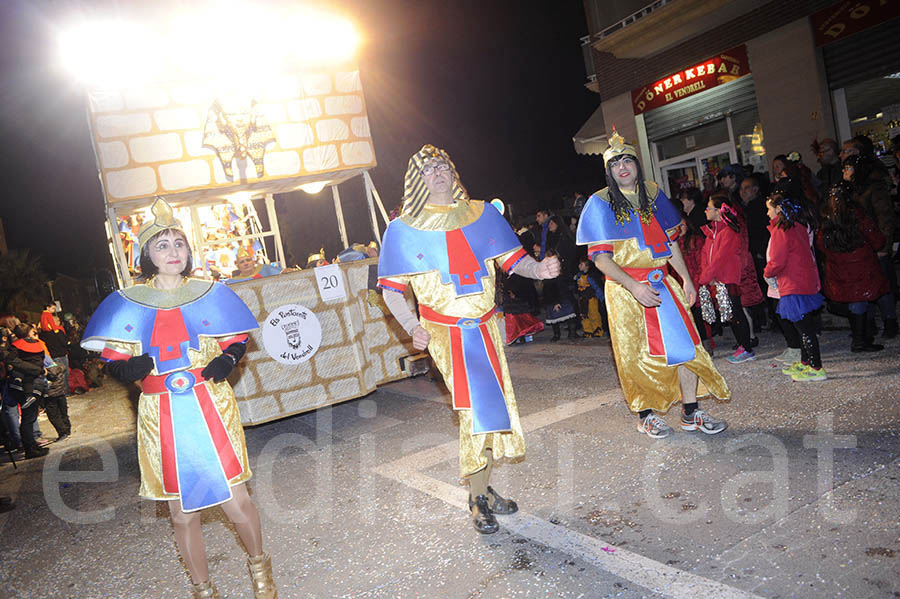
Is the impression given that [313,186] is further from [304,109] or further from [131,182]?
[131,182]

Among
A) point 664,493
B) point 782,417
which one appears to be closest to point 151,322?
point 664,493

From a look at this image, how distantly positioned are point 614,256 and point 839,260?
287 cm

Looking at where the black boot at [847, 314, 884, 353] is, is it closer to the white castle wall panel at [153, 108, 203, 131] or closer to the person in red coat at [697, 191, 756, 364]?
the person in red coat at [697, 191, 756, 364]

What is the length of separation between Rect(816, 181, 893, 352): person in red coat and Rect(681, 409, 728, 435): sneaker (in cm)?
228

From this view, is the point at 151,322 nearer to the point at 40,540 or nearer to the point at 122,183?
the point at 40,540

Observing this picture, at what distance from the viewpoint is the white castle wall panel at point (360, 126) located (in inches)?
320

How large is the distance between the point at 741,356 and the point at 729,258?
99cm

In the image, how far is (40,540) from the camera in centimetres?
513

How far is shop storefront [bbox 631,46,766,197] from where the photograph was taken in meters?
13.6

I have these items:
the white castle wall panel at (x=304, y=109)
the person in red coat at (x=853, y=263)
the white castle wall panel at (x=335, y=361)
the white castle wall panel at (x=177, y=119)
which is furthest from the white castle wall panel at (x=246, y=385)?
the person in red coat at (x=853, y=263)

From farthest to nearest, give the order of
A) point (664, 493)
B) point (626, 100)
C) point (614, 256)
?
point (626, 100) → point (614, 256) → point (664, 493)

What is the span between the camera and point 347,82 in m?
8.09

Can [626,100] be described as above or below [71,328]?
above

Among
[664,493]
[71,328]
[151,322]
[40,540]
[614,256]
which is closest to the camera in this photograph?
[151,322]
